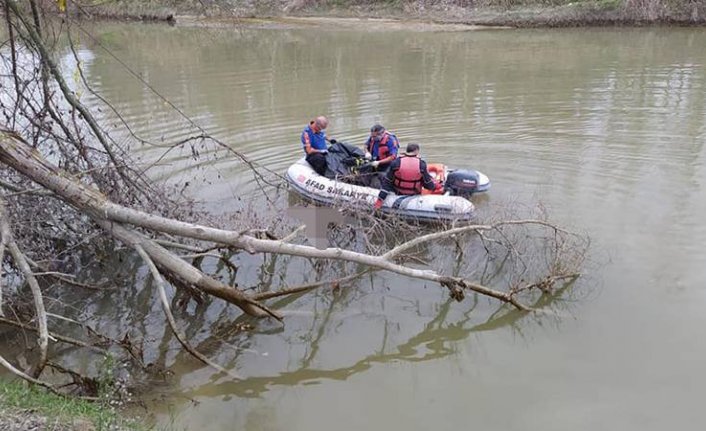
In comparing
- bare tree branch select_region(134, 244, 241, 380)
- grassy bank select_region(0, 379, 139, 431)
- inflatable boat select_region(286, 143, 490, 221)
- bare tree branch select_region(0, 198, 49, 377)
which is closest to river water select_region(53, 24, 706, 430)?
bare tree branch select_region(134, 244, 241, 380)

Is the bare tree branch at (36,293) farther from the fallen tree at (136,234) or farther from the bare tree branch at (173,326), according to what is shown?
the bare tree branch at (173,326)

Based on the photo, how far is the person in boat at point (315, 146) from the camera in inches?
408

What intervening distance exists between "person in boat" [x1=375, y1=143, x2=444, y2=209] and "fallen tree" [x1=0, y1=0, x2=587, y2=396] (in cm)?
64

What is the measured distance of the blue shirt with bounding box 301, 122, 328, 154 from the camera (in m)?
10.4

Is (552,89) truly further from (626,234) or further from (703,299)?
(703,299)

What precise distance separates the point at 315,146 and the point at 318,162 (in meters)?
0.28

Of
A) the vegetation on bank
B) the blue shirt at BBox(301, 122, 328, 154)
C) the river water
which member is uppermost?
the vegetation on bank

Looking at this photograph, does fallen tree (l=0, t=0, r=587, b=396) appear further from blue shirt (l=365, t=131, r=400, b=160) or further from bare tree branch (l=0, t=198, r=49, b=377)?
blue shirt (l=365, t=131, r=400, b=160)

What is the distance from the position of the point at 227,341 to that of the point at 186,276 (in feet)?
2.69

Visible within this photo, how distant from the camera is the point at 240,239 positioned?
634cm

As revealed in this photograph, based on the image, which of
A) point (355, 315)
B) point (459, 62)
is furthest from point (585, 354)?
point (459, 62)

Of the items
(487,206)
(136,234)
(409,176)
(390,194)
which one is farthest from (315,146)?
(136,234)

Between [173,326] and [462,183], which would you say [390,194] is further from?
[173,326]

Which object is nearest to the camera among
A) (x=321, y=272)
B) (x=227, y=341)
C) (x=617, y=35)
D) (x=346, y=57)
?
(x=227, y=341)
